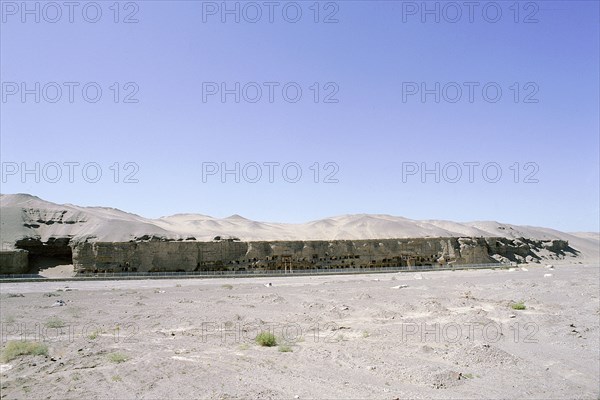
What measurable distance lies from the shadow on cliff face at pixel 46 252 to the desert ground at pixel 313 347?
840 inches

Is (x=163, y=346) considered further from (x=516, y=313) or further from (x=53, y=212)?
(x=53, y=212)

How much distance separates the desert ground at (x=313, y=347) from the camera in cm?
945

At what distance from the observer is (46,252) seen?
44406 mm

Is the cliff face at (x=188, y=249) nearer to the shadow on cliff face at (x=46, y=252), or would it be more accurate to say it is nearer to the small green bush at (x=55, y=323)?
the shadow on cliff face at (x=46, y=252)

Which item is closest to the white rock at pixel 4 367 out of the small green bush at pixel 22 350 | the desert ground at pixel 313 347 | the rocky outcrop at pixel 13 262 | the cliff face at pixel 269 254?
the desert ground at pixel 313 347

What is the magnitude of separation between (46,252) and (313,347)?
40.1 metres

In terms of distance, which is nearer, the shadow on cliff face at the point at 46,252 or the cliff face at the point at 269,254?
the cliff face at the point at 269,254

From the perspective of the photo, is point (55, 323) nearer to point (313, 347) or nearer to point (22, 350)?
point (22, 350)

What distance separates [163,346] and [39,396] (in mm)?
4235

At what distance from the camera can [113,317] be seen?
17812 millimetres

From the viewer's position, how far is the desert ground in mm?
9453

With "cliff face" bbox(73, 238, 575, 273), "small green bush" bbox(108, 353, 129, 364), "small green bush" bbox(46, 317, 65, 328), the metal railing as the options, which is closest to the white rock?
"small green bush" bbox(108, 353, 129, 364)

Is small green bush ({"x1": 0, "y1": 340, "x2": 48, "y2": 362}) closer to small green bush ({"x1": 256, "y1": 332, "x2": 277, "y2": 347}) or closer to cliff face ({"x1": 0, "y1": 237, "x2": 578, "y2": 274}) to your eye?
small green bush ({"x1": 256, "y1": 332, "x2": 277, "y2": 347})

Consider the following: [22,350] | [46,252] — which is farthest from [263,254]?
[22,350]
